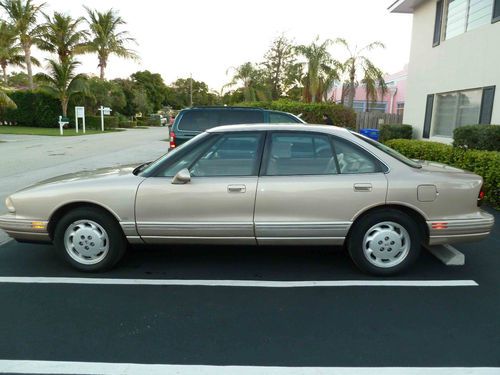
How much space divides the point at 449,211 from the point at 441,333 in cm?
133

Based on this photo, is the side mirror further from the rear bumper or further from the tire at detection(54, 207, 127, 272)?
the rear bumper

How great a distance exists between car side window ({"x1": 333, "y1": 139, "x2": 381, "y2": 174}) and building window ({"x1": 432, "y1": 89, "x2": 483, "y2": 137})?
7.75 meters

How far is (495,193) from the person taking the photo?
668cm

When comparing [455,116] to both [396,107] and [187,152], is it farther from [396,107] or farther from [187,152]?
[396,107]

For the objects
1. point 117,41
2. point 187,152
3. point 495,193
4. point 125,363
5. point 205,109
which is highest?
point 117,41

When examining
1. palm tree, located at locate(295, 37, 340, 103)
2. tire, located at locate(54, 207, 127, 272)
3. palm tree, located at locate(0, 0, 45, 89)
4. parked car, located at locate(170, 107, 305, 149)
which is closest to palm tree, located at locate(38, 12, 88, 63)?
palm tree, located at locate(0, 0, 45, 89)

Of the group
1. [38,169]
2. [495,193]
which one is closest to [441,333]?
[495,193]

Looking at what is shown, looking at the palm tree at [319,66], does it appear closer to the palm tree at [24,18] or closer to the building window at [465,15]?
the building window at [465,15]

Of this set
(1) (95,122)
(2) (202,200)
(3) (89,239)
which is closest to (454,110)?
(2) (202,200)

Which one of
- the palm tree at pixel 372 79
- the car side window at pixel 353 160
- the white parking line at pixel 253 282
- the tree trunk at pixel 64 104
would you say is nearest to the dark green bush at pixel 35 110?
the tree trunk at pixel 64 104

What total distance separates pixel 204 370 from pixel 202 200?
1.67 m

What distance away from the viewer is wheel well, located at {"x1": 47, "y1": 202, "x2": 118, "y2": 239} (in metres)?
3.94

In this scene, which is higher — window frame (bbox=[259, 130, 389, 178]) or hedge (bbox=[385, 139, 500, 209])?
window frame (bbox=[259, 130, 389, 178])

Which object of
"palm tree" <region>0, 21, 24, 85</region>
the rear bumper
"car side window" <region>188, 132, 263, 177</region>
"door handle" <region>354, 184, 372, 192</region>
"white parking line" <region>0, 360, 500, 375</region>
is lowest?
"white parking line" <region>0, 360, 500, 375</region>
